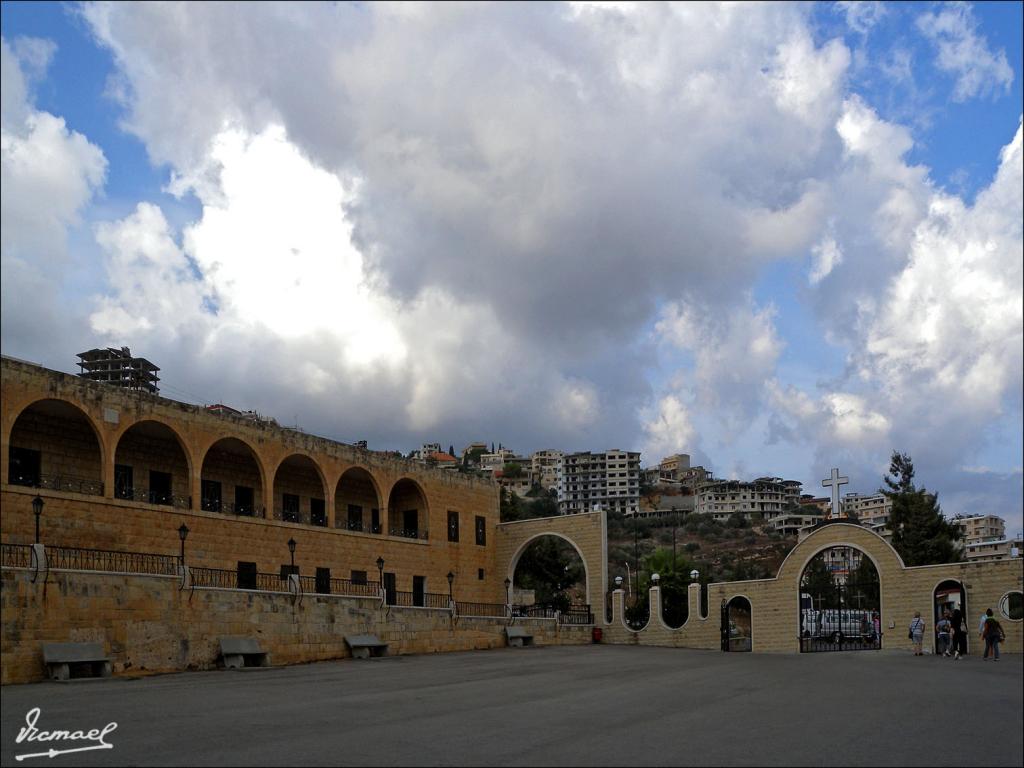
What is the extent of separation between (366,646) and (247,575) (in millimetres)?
4966

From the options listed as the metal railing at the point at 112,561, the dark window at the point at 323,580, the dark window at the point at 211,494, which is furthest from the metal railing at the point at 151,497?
the dark window at the point at 323,580

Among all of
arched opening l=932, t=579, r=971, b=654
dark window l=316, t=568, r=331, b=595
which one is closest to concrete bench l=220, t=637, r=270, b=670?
dark window l=316, t=568, r=331, b=595

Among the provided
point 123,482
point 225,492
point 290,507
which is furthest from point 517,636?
point 123,482

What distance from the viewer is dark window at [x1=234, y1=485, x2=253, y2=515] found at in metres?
29.3

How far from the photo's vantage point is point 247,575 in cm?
2742

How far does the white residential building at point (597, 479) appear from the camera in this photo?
147875 mm

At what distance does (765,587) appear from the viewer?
29359mm

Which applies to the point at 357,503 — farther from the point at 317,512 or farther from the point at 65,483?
Result: the point at 65,483

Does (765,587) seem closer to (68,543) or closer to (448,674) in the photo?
(448,674)

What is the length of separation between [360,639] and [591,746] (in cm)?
1612

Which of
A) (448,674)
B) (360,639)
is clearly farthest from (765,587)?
(448,674)

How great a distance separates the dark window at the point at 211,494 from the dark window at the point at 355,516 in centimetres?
572

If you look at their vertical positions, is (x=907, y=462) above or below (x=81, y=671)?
above

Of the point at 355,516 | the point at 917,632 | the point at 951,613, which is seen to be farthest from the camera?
the point at 355,516
